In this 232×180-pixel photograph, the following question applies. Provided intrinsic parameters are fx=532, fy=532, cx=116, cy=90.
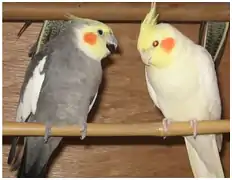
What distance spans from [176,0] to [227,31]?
0.57 feet

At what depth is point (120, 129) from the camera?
1.10m

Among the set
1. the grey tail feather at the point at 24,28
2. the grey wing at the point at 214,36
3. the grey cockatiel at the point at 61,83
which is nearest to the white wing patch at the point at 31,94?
the grey cockatiel at the point at 61,83

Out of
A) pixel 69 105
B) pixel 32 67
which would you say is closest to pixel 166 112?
pixel 69 105

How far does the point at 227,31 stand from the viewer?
1.37 m

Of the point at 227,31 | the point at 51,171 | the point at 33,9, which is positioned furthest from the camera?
the point at 51,171

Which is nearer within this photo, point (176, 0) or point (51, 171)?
point (176, 0)

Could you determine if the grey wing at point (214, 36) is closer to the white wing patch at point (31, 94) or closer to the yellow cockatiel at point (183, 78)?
the yellow cockatiel at point (183, 78)

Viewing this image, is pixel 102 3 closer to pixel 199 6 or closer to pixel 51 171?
pixel 199 6

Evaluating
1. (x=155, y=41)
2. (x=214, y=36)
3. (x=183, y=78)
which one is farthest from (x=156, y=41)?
(x=214, y=36)

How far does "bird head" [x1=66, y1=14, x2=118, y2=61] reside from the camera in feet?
4.19

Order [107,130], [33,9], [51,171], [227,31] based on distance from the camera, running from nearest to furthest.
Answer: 1. [107,130]
2. [33,9]
3. [227,31]
4. [51,171]

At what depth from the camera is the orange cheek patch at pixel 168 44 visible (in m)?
1.22

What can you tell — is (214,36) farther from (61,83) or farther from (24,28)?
(24,28)

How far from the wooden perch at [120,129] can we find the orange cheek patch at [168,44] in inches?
7.4
